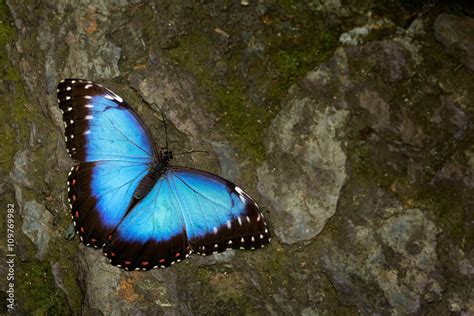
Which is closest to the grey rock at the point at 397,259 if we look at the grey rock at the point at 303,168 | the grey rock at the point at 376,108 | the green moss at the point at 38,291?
the grey rock at the point at 303,168

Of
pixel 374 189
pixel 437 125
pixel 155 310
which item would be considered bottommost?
pixel 155 310

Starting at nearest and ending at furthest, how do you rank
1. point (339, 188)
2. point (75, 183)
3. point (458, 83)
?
point (458, 83) < point (339, 188) < point (75, 183)

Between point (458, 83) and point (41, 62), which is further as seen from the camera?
point (41, 62)

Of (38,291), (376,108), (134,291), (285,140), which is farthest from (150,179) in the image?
(376,108)

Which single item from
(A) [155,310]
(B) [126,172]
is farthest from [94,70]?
(A) [155,310]

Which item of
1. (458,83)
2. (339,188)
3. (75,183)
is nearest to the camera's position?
(458,83)

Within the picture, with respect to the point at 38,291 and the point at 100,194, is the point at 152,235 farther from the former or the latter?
the point at 38,291

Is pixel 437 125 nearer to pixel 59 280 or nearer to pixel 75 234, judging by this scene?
pixel 75 234

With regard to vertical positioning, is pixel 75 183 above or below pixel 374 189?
above
